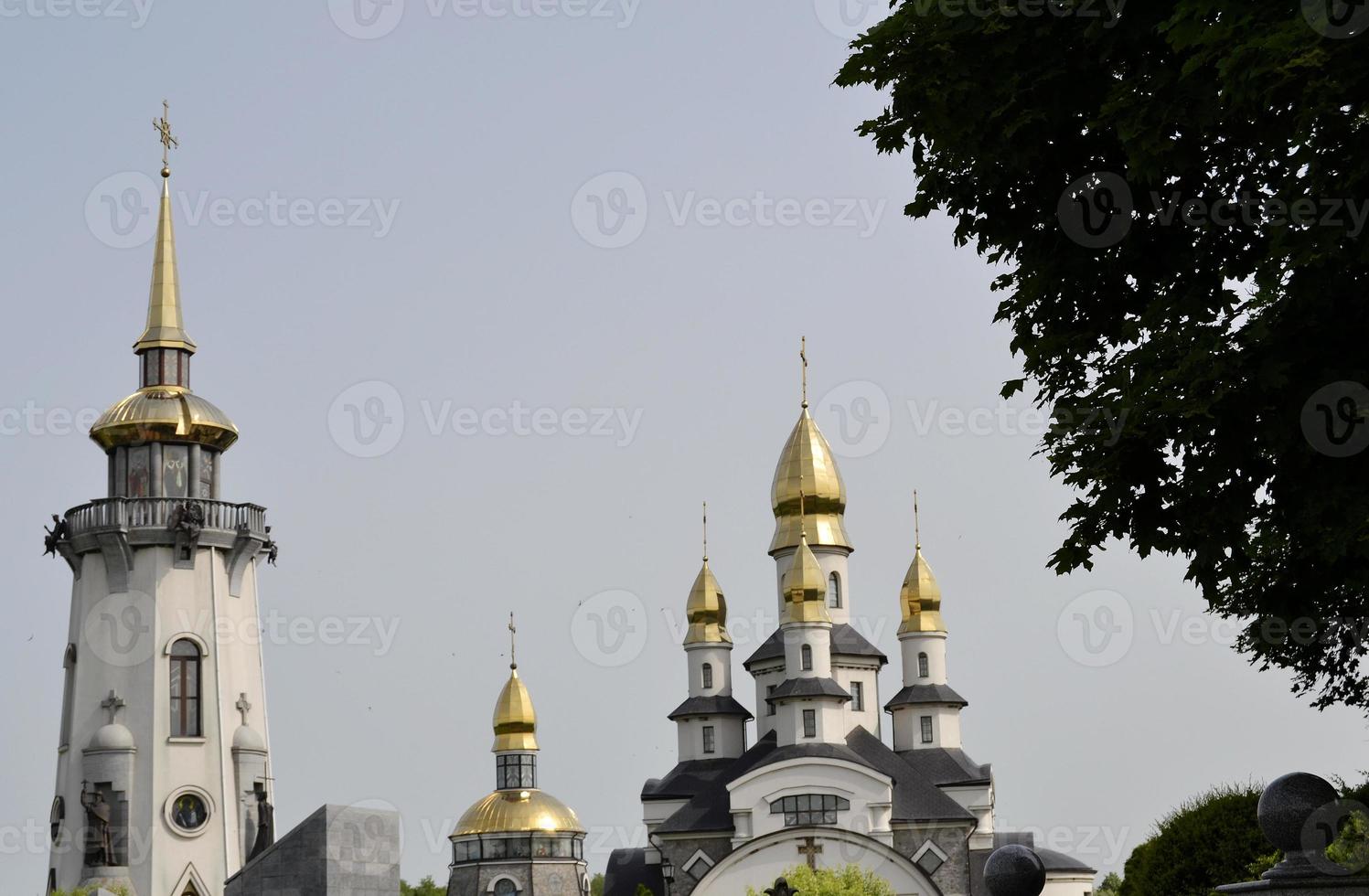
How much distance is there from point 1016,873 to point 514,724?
200 feet

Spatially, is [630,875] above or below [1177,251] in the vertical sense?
above

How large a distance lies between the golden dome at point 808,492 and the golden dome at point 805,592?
398 centimetres

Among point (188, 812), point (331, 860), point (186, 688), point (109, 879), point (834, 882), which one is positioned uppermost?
point (186, 688)

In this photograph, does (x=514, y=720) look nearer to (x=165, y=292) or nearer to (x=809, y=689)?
(x=809, y=689)

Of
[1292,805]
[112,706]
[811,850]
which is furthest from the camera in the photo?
[811,850]

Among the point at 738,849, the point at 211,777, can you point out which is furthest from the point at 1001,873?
the point at 738,849

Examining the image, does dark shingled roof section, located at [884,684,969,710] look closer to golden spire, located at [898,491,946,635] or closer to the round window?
golden spire, located at [898,491,946,635]

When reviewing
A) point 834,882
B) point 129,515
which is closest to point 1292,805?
point 129,515

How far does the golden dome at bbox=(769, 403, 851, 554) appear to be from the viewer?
68.4m

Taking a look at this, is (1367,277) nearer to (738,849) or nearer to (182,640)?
(182,640)

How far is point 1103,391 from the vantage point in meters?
13.0

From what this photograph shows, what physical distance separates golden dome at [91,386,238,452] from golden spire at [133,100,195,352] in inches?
51.2

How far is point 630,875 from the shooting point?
6831 centimetres

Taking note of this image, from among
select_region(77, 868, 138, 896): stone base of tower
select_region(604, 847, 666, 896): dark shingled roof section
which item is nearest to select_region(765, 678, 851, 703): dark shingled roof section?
select_region(604, 847, 666, 896): dark shingled roof section
